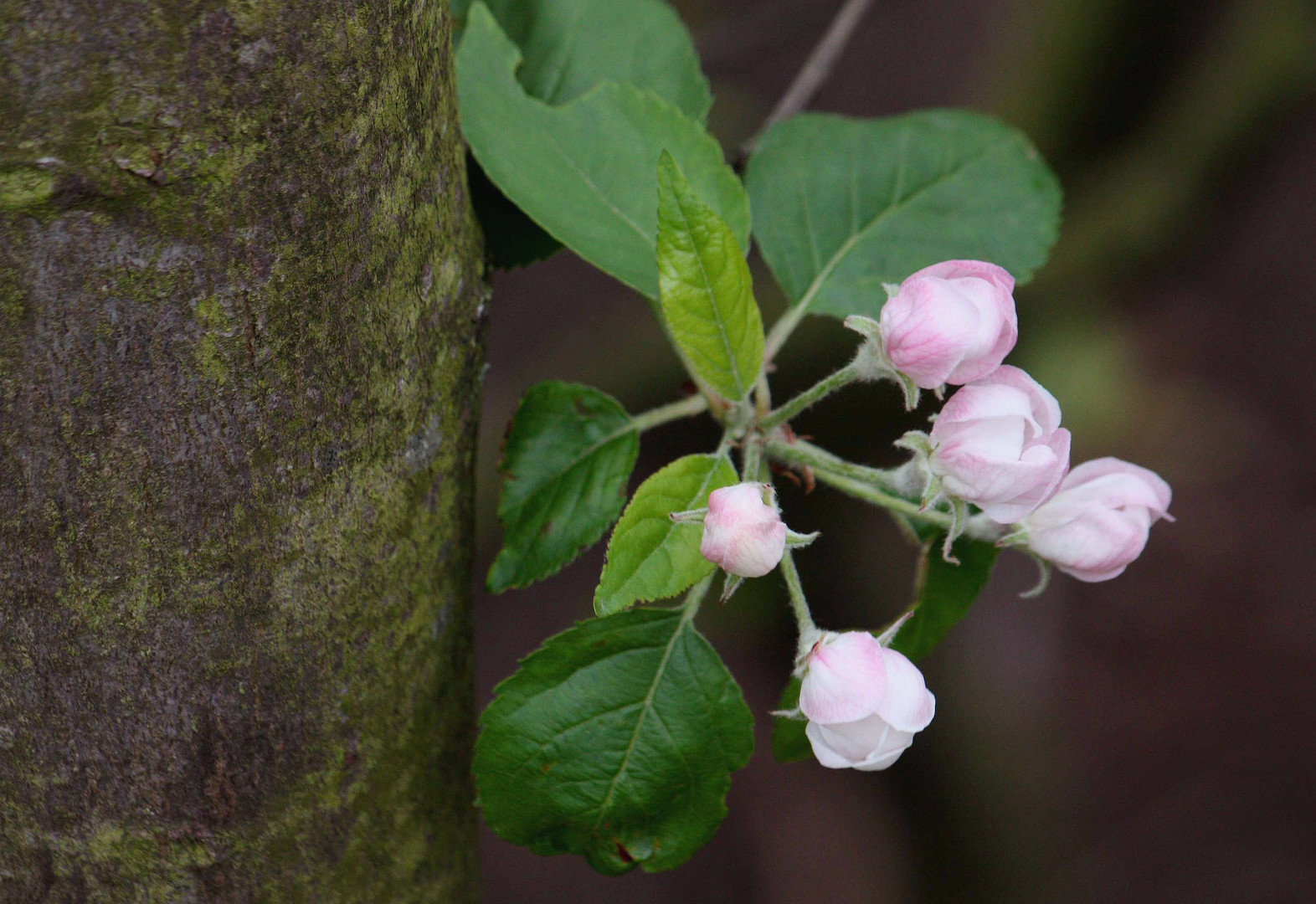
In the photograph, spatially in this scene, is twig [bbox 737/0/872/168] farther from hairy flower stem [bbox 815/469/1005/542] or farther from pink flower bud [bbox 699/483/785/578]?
pink flower bud [bbox 699/483/785/578]

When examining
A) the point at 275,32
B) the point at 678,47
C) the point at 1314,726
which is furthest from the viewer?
the point at 1314,726

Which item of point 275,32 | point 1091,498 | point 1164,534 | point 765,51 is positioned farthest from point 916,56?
point 275,32

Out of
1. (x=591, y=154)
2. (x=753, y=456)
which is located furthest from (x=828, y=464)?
(x=591, y=154)

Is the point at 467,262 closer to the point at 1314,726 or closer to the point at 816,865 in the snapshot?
the point at 816,865

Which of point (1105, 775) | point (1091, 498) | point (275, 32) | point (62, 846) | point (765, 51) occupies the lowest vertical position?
point (1105, 775)

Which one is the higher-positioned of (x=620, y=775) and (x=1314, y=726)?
(x=620, y=775)

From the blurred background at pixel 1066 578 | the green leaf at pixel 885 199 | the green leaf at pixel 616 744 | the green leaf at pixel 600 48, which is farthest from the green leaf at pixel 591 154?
the blurred background at pixel 1066 578

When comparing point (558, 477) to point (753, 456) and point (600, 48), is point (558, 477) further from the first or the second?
point (600, 48)
